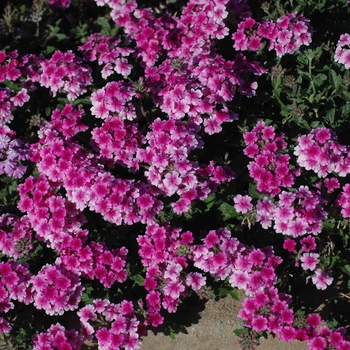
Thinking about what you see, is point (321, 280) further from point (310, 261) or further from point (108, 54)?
point (108, 54)

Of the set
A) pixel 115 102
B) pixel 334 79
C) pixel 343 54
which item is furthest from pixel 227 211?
pixel 343 54

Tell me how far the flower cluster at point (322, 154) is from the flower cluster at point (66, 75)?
1765mm

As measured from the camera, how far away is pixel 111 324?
13.7ft

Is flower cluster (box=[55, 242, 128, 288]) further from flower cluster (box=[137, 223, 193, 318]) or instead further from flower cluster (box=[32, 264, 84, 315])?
flower cluster (box=[137, 223, 193, 318])

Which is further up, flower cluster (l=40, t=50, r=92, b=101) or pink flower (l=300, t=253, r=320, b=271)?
flower cluster (l=40, t=50, r=92, b=101)

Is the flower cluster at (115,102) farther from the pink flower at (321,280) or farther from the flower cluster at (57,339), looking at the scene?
the pink flower at (321,280)

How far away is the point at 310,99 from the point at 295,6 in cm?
106

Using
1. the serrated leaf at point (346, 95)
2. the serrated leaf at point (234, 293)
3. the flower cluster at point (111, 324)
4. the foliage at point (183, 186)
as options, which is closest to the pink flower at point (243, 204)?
the foliage at point (183, 186)

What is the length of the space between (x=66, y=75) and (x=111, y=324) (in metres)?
1.90

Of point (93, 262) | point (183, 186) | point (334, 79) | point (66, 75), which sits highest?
point (66, 75)

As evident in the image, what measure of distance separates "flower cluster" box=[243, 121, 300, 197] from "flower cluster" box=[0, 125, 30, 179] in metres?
1.60

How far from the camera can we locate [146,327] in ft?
14.4

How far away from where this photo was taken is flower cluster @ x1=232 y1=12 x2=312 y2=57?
4723 millimetres

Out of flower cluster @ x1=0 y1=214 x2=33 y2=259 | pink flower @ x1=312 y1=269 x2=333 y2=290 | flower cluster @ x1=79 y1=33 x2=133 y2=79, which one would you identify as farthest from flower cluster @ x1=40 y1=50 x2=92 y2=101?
pink flower @ x1=312 y1=269 x2=333 y2=290
